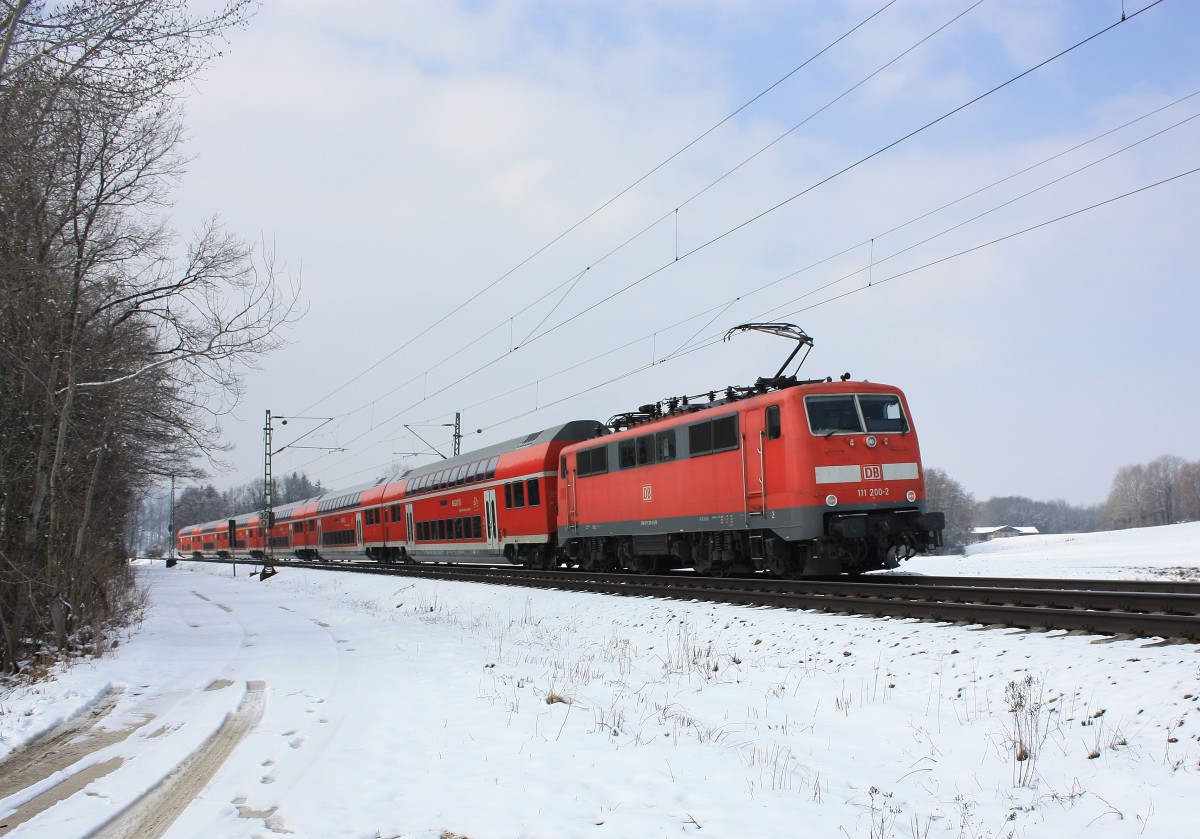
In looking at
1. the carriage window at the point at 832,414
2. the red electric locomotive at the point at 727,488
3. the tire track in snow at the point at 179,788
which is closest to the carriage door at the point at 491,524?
the red electric locomotive at the point at 727,488

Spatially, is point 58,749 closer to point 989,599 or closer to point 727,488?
point 989,599

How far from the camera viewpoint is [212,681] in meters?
10.0

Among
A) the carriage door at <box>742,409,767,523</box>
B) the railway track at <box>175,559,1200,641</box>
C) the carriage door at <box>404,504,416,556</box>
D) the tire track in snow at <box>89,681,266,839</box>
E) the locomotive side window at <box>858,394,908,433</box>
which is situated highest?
the locomotive side window at <box>858,394,908,433</box>

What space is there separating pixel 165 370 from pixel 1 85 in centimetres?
780

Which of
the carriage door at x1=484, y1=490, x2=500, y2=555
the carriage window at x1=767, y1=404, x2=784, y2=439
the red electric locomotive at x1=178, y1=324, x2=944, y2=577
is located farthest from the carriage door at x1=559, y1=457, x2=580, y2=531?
the carriage window at x1=767, y1=404, x2=784, y2=439

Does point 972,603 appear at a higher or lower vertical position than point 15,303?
lower

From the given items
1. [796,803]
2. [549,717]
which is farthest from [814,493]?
[796,803]

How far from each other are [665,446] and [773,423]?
3.77 m

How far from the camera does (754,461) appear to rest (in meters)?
14.9

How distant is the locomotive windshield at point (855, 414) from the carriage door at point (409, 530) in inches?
914

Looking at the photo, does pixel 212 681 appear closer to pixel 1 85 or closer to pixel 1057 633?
pixel 1 85

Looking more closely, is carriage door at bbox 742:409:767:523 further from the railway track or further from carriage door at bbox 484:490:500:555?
carriage door at bbox 484:490:500:555

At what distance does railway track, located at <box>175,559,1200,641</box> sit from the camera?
27.1ft

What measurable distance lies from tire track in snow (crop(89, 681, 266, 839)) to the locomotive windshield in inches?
373
